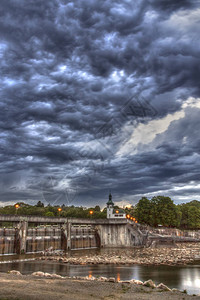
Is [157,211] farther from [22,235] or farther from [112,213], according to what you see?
[22,235]

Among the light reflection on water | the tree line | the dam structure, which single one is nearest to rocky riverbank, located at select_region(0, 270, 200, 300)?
the light reflection on water

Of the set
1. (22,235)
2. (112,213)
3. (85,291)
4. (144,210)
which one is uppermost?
(144,210)

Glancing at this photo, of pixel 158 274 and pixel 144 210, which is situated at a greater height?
pixel 144 210

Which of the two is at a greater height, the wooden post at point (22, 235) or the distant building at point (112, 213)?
the distant building at point (112, 213)

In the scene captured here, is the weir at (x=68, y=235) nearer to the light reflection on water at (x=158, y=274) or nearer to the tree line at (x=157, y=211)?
the tree line at (x=157, y=211)

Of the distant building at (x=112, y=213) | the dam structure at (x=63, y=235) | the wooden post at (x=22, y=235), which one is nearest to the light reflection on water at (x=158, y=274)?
the wooden post at (x=22, y=235)

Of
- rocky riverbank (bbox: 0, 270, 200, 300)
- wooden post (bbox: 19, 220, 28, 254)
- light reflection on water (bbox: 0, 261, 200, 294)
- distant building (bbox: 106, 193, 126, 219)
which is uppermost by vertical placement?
distant building (bbox: 106, 193, 126, 219)

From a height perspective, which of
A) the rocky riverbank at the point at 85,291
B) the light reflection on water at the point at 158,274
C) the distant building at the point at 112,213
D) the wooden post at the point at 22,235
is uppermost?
the distant building at the point at 112,213

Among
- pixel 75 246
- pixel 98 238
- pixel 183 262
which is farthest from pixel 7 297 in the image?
pixel 98 238

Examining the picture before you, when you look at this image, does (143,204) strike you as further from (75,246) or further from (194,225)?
(75,246)

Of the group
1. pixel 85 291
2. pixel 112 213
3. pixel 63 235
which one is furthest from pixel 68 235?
pixel 85 291

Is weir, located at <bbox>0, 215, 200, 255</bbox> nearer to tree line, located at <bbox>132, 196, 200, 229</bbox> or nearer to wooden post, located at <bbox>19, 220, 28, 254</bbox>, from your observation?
wooden post, located at <bbox>19, 220, 28, 254</bbox>

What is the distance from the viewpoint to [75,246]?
77500 millimetres

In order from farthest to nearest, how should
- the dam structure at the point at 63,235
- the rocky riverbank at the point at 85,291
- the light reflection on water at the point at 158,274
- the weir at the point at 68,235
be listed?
the weir at the point at 68,235
the dam structure at the point at 63,235
the light reflection on water at the point at 158,274
the rocky riverbank at the point at 85,291
